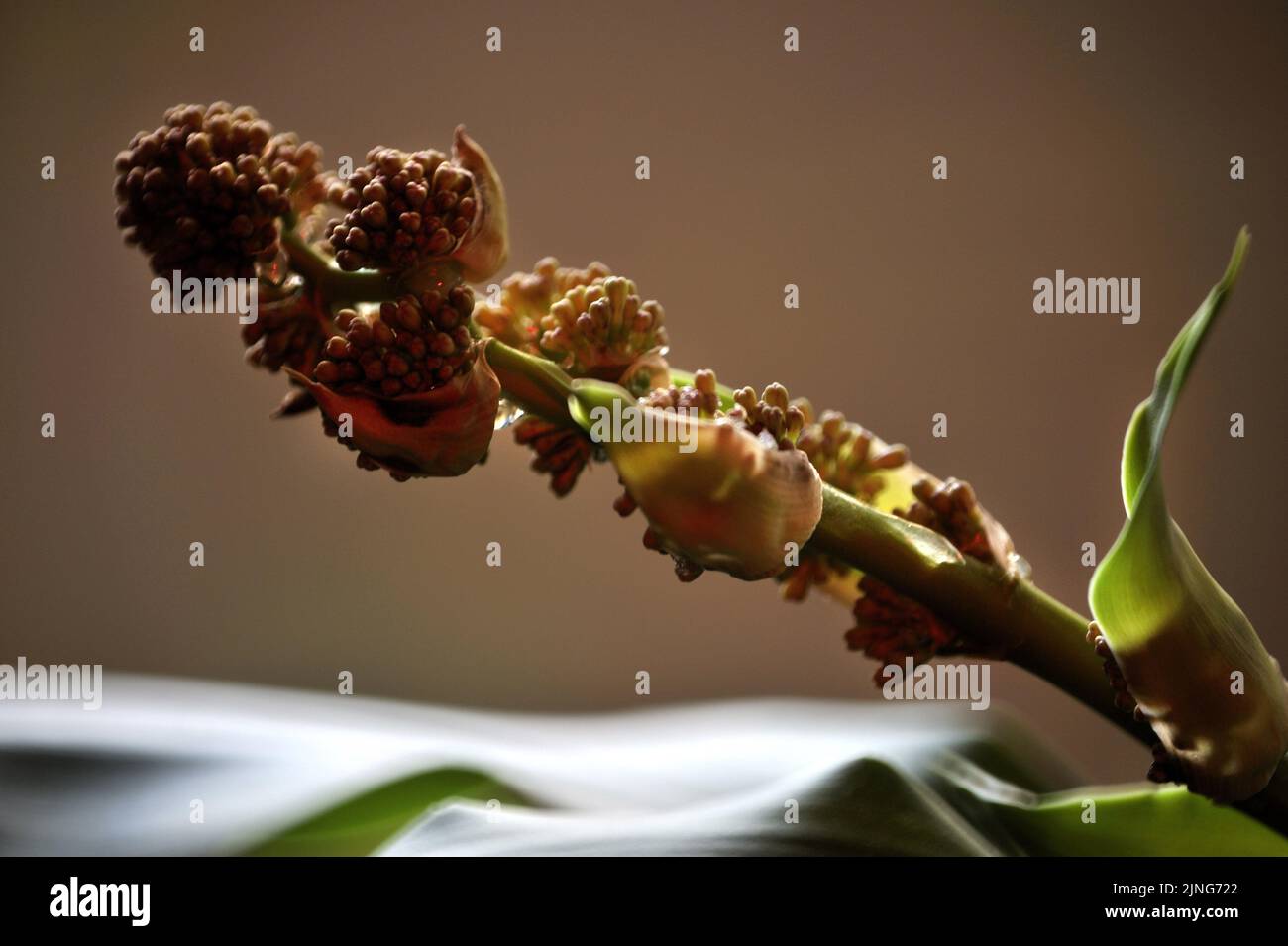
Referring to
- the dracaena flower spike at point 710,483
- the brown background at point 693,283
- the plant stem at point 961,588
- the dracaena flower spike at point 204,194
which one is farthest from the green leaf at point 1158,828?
the brown background at point 693,283

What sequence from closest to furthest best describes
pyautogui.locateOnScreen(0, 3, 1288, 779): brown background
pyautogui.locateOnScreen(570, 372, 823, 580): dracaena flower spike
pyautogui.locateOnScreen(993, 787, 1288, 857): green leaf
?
pyautogui.locateOnScreen(570, 372, 823, 580): dracaena flower spike < pyautogui.locateOnScreen(993, 787, 1288, 857): green leaf < pyautogui.locateOnScreen(0, 3, 1288, 779): brown background

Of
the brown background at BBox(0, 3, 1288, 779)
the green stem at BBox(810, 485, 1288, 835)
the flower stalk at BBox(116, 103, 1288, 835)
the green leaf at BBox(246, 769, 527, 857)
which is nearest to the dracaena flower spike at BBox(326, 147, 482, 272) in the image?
the flower stalk at BBox(116, 103, 1288, 835)

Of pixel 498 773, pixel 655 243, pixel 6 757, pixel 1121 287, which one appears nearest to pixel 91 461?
pixel 655 243

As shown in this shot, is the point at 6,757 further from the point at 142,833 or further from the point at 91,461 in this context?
the point at 91,461

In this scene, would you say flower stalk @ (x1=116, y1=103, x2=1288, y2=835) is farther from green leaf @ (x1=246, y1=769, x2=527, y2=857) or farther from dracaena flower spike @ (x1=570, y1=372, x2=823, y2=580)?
green leaf @ (x1=246, y1=769, x2=527, y2=857)

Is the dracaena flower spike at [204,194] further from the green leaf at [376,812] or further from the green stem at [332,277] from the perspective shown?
the green leaf at [376,812]

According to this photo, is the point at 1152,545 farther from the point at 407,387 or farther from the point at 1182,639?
the point at 407,387
